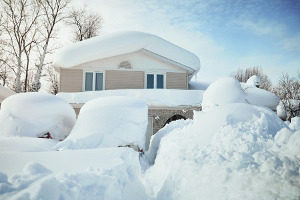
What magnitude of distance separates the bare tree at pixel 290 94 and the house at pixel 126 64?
24.7 ft

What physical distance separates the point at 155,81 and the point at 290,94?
10967mm

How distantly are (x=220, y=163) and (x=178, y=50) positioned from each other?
10.0 m

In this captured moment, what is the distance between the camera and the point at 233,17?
17.9 feet

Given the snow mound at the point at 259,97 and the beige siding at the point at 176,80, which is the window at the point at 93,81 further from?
the snow mound at the point at 259,97

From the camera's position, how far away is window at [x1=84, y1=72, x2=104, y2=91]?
1228 centimetres

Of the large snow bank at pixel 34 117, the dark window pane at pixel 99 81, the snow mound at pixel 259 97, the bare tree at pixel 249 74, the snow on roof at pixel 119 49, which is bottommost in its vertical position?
the large snow bank at pixel 34 117

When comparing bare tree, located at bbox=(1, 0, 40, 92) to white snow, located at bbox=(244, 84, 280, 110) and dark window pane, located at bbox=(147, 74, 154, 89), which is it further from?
white snow, located at bbox=(244, 84, 280, 110)

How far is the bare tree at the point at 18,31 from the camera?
14623mm

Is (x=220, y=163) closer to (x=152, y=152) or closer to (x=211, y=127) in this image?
(x=211, y=127)

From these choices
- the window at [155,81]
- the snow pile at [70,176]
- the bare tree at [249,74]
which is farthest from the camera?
the bare tree at [249,74]

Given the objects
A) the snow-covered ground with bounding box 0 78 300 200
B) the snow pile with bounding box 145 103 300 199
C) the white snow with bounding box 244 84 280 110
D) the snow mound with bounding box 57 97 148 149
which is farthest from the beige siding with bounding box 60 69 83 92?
the snow pile with bounding box 145 103 300 199

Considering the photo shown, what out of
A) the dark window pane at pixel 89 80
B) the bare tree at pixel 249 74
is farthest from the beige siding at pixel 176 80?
the bare tree at pixel 249 74

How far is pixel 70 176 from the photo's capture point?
220cm

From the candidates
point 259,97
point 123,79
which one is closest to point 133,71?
point 123,79
